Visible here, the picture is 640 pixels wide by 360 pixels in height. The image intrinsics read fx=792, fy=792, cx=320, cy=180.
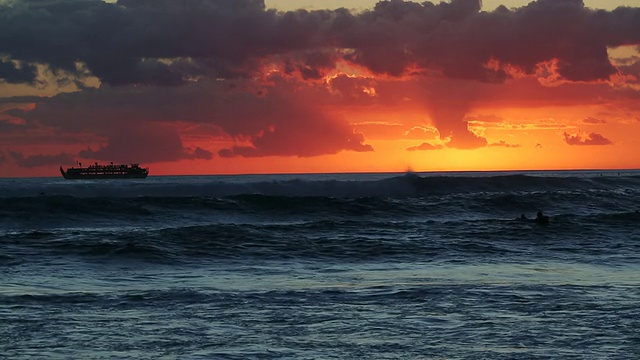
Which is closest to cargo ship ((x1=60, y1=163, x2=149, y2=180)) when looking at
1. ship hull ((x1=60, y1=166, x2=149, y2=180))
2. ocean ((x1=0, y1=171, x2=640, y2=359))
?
ship hull ((x1=60, y1=166, x2=149, y2=180))

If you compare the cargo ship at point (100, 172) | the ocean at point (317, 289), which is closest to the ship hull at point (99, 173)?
the cargo ship at point (100, 172)

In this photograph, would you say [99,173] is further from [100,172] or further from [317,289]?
[317,289]

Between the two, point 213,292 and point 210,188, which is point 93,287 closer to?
point 213,292

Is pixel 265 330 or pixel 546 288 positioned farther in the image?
pixel 546 288

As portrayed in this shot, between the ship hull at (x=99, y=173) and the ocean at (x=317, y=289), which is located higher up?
the ship hull at (x=99, y=173)

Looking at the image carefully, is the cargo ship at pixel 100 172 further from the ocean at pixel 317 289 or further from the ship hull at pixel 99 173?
the ocean at pixel 317 289

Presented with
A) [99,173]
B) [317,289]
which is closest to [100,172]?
[99,173]

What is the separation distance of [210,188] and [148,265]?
42.8 m

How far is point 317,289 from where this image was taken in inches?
703

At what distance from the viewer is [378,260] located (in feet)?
80.5

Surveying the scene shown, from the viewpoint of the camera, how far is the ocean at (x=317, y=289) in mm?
12047

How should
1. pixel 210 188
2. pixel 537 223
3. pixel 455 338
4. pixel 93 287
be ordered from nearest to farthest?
pixel 455 338 → pixel 93 287 → pixel 537 223 → pixel 210 188

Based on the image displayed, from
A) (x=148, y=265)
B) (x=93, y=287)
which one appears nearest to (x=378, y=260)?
(x=148, y=265)

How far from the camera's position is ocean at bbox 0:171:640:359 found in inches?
474
